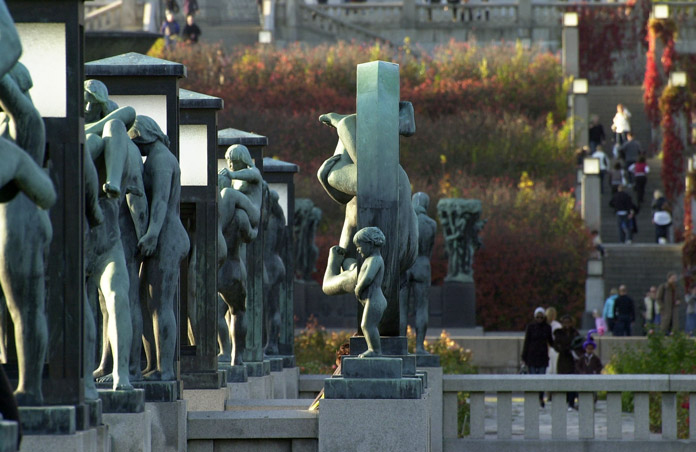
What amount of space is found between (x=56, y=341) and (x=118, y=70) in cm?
414

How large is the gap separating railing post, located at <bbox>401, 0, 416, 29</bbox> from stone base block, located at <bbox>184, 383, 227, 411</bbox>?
147ft

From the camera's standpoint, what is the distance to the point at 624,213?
130ft

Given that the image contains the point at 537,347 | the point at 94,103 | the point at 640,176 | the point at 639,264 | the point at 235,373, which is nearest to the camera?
the point at 94,103

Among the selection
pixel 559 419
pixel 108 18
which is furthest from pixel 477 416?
pixel 108 18

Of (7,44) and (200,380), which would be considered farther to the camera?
(200,380)

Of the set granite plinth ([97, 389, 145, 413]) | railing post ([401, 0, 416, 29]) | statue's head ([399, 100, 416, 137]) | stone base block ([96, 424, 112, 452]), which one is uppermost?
railing post ([401, 0, 416, 29])

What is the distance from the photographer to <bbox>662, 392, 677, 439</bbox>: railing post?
14930mm

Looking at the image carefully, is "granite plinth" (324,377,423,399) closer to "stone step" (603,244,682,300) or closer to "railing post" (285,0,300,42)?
"stone step" (603,244,682,300)

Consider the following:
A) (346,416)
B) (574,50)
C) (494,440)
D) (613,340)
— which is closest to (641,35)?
(574,50)

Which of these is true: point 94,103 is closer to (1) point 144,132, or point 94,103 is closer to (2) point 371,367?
(1) point 144,132

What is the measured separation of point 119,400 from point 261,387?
601 centimetres

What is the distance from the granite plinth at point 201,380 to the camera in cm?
1387

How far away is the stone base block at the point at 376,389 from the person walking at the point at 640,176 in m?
31.4

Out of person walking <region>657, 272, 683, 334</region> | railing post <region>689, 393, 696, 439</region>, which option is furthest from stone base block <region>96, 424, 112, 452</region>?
person walking <region>657, 272, 683, 334</region>
